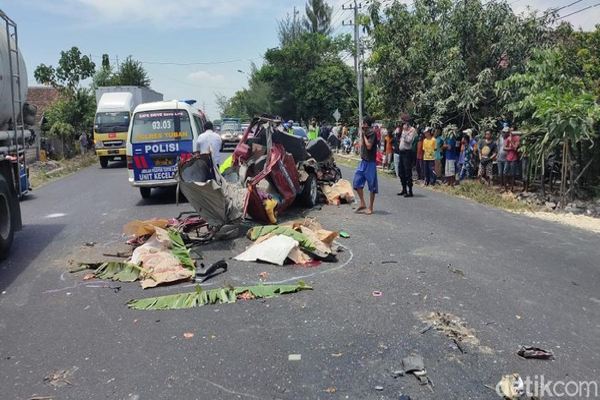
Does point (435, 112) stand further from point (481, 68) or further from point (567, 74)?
point (567, 74)

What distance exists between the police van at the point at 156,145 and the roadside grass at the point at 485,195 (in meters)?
6.58

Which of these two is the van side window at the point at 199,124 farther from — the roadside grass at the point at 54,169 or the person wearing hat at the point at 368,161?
the roadside grass at the point at 54,169

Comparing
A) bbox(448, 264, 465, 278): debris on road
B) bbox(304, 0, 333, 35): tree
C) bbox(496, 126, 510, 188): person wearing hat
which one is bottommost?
bbox(448, 264, 465, 278): debris on road

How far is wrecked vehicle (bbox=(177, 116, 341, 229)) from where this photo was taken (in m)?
7.79

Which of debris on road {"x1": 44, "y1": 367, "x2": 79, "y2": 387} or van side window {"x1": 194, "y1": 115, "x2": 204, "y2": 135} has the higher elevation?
van side window {"x1": 194, "y1": 115, "x2": 204, "y2": 135}

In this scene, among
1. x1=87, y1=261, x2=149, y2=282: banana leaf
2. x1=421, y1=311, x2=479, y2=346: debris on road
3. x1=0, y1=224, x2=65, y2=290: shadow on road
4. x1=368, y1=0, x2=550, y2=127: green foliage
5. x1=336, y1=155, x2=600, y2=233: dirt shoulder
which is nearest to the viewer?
x1=421, y1=311, x2=479, y2=346: debris on road

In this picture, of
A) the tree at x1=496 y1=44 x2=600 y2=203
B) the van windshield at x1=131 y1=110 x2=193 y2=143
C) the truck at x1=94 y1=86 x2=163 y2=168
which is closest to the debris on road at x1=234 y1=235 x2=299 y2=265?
the van windshield at x1=131 y1=110 x2=193 y2=143

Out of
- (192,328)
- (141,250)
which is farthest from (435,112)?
(192,328)

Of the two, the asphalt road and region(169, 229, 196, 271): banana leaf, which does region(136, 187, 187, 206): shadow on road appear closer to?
the asphalt road

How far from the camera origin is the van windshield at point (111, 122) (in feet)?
80.9

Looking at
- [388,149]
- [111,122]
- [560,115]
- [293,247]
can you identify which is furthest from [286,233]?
[111,122]

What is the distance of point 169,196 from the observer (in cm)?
1319

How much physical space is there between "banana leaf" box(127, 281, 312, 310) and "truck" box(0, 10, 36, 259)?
323 cm

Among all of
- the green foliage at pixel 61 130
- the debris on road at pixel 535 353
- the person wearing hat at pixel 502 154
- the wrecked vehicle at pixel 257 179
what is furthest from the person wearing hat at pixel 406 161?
the green foliage at pixel 61 130
